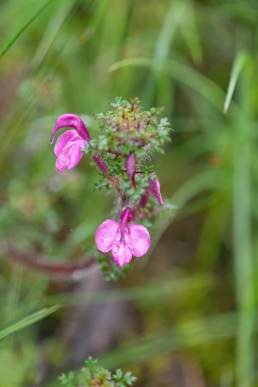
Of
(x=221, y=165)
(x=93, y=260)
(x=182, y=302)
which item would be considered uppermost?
(x=221, y=165)

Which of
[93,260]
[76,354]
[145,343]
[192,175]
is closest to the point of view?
[93,260]

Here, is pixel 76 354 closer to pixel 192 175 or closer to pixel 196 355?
pixel 196 355

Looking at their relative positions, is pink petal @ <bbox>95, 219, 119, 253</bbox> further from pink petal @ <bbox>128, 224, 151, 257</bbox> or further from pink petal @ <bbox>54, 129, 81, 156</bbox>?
pink petal @ <bbox>54, 129, 81, 156</bbox>

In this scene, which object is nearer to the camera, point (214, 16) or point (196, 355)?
point (196, 355)

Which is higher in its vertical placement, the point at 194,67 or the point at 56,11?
the point at 56,11

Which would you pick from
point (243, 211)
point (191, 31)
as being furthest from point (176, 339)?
point (191, 31)

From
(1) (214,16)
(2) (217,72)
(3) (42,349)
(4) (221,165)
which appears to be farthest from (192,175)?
(3) (42,349)

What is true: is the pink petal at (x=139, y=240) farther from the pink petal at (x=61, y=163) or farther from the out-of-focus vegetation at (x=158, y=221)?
the out-of-focus vegetation at (x=158, y=221)

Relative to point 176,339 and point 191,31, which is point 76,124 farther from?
point 191,31
